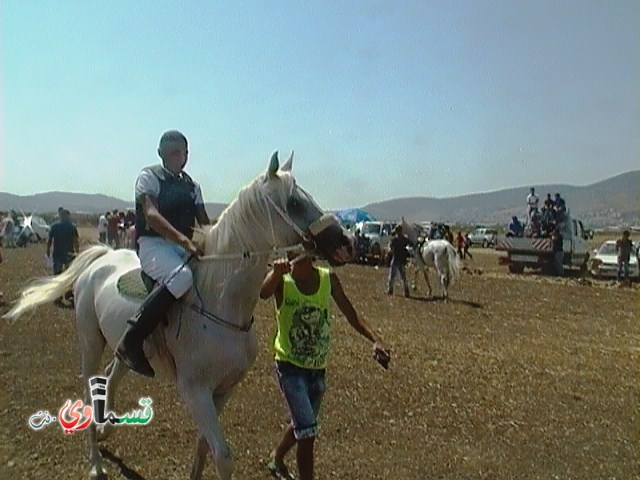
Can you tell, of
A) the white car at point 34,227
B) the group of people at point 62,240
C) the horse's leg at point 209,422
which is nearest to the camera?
the horse's leg at point 209,422

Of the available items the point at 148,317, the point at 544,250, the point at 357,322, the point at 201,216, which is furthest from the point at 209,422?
the point at 544,250

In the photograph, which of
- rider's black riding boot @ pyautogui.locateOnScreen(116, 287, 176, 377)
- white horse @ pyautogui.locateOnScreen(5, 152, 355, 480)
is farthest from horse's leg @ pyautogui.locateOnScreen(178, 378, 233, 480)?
rider's black riding boot @ pyautogui.locateOnScreen(116, 287, 176, 377)

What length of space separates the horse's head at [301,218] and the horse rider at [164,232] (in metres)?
0.59

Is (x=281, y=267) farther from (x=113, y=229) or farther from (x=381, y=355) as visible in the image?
(x=113, y=229)

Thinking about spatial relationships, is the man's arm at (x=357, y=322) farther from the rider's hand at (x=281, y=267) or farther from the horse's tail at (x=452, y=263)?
the horse's tail at (x=452, y=263)

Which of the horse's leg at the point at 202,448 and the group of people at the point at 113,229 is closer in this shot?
the horse's leg at the point at 202,448

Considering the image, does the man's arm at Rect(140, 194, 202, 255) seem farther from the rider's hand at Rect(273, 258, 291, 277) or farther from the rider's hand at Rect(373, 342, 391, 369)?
the rider's hand at Rect(373, 342, 391, 369)

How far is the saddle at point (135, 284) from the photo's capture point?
4.36 metres

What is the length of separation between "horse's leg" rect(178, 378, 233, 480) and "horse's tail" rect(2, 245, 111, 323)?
2.28m

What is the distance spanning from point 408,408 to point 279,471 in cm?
224

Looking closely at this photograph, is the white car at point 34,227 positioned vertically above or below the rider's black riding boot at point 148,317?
above

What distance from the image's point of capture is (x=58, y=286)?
5902 millimetres

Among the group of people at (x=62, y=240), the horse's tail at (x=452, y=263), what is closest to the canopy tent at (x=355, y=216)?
the horse's tail at (x=452, y=263)

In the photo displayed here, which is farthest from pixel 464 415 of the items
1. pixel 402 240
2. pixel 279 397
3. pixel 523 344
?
pixel 402 240
